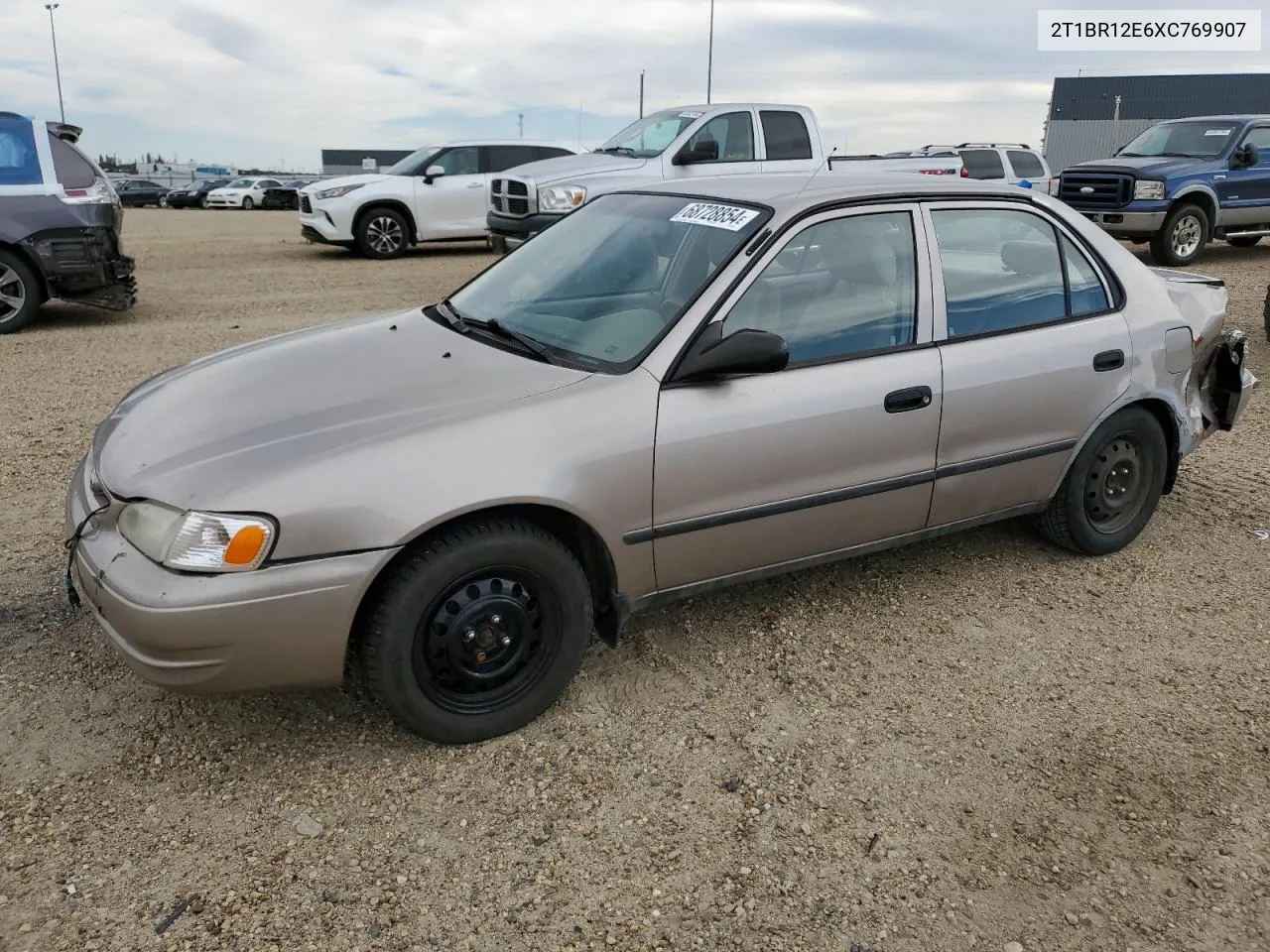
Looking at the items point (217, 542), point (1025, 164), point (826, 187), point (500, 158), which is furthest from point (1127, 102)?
point (217, 542)

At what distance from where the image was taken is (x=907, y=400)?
135 inches

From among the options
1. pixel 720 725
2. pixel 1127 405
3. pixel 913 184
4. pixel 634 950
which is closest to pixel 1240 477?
pixel 1127 405

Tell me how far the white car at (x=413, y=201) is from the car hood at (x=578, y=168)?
12.5ft

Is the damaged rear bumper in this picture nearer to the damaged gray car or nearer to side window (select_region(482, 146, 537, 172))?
the damaged gray car

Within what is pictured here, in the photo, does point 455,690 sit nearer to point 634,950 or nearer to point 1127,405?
point 634,950

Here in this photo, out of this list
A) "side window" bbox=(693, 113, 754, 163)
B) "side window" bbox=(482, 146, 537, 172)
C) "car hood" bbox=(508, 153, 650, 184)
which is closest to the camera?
"car hood" bbox=(508, 153, 650, 184)

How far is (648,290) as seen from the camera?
11.1 ft

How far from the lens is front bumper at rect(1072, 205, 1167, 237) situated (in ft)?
42.5

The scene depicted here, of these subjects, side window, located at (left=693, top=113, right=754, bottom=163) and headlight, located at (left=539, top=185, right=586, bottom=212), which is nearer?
headlight, located at (left=539, top=185, right=586, bottom=212)

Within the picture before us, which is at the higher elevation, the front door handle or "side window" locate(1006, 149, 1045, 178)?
"side window" locate(1006, 149, 1045, 178)

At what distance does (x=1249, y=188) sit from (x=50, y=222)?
14.3 metres

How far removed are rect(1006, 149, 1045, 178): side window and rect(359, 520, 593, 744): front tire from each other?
16847 mm

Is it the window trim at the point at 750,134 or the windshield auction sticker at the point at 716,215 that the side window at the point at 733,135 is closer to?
the window trim at the point at 750,134

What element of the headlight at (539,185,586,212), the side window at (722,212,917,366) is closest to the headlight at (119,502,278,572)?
the side window at (722,212,917,366)
